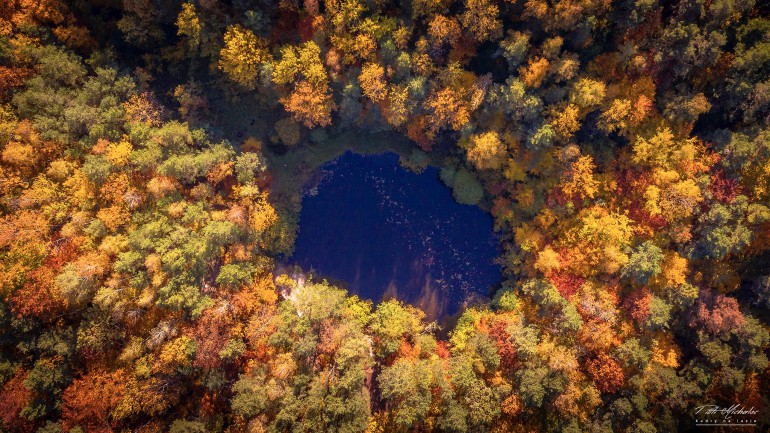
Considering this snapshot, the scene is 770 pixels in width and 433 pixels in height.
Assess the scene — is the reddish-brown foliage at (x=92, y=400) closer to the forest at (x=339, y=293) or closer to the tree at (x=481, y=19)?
the forest at (x=339, y=293)

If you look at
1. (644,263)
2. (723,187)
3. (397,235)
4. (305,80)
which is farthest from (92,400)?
(723,187)

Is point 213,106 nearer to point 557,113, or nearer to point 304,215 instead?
point 304,215

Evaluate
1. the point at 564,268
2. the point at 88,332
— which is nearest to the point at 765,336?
the point at 564,268

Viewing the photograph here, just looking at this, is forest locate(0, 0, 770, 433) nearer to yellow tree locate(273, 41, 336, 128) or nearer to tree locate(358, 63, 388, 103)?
yellow tree locate(273, 41, 336, 128)

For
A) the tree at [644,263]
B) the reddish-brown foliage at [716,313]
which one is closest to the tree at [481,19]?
the tree at [644,263]

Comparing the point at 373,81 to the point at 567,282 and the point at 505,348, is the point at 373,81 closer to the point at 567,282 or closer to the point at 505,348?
the point at 567,282
